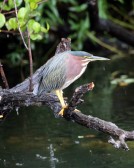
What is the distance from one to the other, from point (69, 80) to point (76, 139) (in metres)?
1.55

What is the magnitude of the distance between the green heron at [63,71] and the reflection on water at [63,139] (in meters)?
0.83

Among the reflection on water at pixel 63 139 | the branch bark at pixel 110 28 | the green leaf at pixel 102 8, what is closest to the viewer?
the reflection on water at pixel 63 139

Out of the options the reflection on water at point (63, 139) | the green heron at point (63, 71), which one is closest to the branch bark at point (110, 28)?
the reflection on water at point (63, 139)

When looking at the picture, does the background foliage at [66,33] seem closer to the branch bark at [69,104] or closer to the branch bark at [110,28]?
the branch bark at [110,28]

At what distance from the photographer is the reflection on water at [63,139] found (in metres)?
4.71

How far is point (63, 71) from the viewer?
3.94 metres

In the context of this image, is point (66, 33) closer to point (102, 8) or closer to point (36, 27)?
point (102, 8)

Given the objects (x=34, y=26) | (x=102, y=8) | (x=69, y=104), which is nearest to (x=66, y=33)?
(x=102, y=8)

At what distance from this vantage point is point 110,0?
1032cm

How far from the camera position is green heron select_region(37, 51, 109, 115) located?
152 inches

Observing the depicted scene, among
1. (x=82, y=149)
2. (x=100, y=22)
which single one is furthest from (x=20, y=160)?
(x=100, y=22)

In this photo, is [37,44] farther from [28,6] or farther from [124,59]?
[28,6]

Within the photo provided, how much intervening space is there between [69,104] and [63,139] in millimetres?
1631

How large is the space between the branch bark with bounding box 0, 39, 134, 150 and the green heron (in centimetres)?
7
